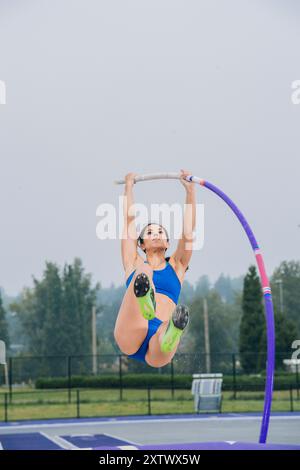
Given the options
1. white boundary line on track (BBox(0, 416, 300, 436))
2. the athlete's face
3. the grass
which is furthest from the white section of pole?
the grass

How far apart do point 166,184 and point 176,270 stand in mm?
6383

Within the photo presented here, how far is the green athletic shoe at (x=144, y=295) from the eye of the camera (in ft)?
21.2

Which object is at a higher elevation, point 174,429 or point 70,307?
point 70,307

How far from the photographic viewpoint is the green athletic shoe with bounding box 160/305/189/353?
21.5ft

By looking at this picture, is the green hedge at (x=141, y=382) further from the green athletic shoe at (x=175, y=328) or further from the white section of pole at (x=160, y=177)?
the green athletic shoe at (x=175, y=328)

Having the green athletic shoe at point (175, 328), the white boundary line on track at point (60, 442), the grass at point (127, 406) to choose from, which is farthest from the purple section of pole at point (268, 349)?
the grass at point (127, 406)

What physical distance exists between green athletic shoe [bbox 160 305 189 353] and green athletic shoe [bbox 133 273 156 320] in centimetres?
18

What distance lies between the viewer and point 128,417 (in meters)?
21.5

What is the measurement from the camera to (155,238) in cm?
805

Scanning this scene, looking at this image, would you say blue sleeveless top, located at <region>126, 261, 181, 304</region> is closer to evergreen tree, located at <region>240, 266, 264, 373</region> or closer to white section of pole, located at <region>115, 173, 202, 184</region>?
white section of pole, located at <region>115, 173, 202, 184</region>

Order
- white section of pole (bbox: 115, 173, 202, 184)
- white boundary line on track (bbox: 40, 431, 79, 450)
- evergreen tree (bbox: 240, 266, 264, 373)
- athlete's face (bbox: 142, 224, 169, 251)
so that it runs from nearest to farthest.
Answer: white section of pole (bbox: 115, 173, 202, 184) → athlete's face (bbox: 142, 224, 169, 251) → white boundary line on track (bbox: 40, 431, 79, 450) → evergreen tree (bbox: 240, 266, 264, 373)

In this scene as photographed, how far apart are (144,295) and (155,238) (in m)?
1.55
